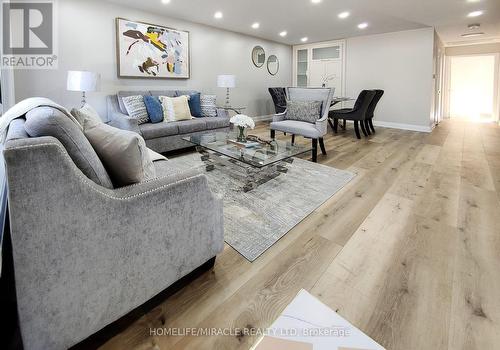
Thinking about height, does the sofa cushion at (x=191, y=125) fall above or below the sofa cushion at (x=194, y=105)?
below

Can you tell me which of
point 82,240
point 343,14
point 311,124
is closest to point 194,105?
point 311,124

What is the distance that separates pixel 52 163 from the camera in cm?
85

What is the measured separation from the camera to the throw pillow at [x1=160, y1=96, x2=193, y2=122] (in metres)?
4.19

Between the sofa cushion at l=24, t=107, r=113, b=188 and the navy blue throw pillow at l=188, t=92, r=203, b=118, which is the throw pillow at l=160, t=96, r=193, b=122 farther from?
the sofa cushion at l=24, t=107, r=113, b=188

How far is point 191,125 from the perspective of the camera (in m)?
4.13

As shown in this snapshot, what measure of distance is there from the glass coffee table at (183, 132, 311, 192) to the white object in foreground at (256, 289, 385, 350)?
57.0 inches

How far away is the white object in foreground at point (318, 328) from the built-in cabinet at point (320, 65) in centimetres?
709

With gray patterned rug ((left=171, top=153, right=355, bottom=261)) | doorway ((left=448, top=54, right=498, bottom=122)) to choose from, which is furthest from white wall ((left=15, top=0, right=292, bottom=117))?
doorway ((left=448, top=54, right=498, bottom=122))

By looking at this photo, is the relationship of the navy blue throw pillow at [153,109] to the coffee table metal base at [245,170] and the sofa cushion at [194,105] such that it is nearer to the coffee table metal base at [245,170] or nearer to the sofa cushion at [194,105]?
the sofa cushion at [194,105]

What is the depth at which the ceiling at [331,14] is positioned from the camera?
418cm

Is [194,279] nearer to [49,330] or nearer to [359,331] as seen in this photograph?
[49,330]

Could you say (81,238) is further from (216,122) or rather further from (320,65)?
(320,65)

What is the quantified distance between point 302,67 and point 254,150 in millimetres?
6204

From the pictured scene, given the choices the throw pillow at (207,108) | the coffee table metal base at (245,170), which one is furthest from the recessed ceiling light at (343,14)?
the coffee table metal base at (245,170)
